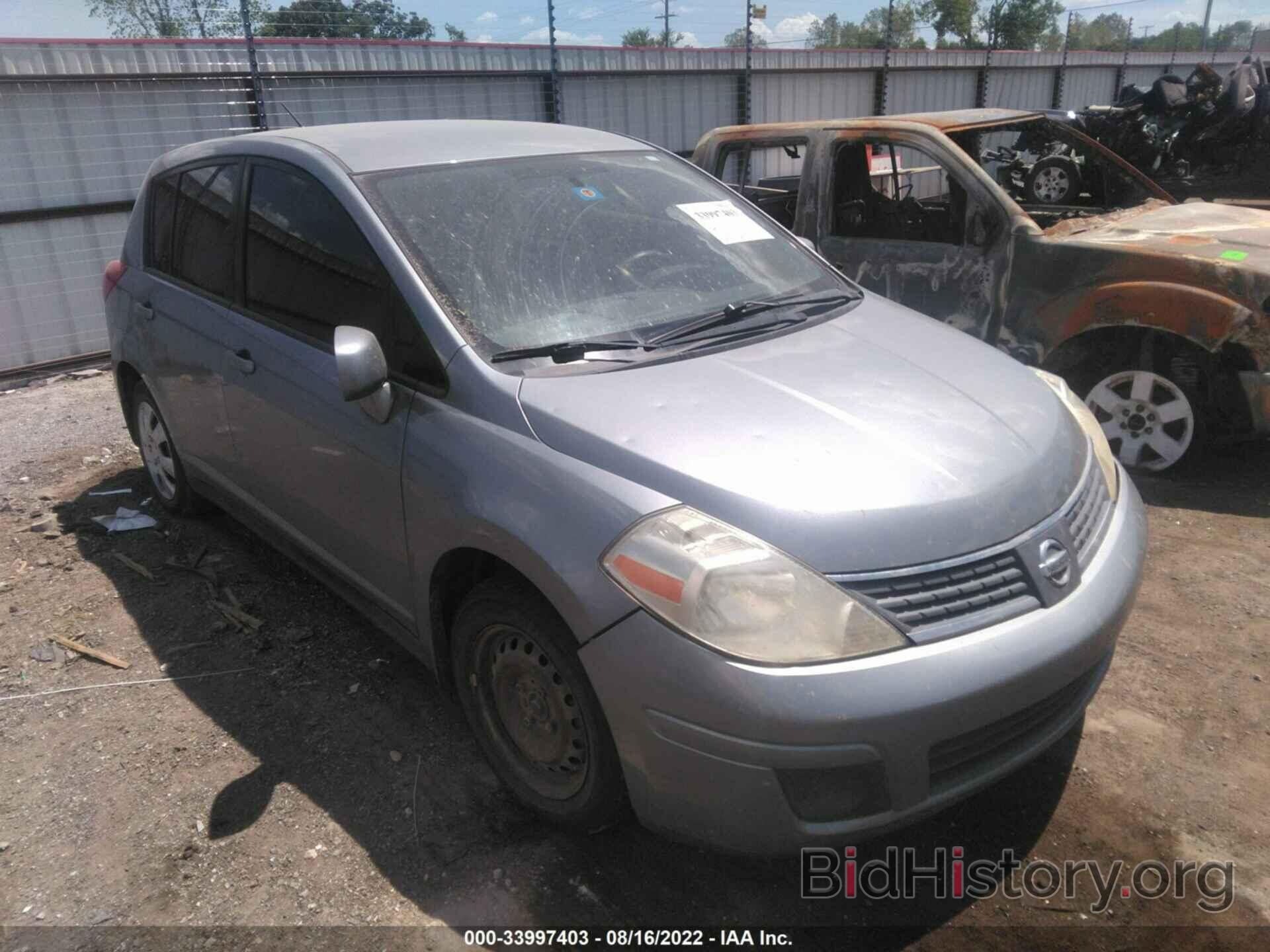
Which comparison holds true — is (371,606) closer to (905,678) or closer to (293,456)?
(293,456)

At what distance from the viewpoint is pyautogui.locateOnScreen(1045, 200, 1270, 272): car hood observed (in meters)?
4.57

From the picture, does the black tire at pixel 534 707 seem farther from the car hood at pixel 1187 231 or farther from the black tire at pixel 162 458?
the car hood at pixel 1187 231

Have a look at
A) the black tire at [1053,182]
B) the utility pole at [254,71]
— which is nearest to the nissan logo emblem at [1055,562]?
the black tire at [1053,182]

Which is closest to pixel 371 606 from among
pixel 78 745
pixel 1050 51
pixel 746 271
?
pixel 78 745

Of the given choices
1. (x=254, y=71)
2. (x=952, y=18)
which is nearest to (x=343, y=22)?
(x=254, y=71)

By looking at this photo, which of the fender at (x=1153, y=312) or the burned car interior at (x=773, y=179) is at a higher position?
the burned car interior at (x=773, y=179)

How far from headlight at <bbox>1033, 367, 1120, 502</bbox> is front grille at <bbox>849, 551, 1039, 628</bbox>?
0.71 m

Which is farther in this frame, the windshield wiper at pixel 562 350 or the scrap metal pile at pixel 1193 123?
the scrap metal pile at pixel 1193 123

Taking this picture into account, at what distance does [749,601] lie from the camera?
2.08 metres

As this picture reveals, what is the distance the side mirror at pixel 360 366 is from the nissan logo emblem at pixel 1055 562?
178cm

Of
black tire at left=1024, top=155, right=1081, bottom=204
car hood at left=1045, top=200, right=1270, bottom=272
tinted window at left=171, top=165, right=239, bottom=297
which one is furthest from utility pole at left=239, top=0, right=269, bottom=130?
car hood at left=1045, top=200, right=1270, bottom=272

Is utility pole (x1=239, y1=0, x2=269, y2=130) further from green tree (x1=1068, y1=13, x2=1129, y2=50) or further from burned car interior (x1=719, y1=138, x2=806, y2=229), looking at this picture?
green tree (x1=1068, y1=13, x2=1129, y2=50)

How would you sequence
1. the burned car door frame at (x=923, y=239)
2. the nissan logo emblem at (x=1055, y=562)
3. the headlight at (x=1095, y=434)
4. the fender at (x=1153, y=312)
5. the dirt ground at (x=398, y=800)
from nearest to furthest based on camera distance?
the nissan logo emblem at (x=1055, y=562)
the dirt ground at (x=398, y=800)
the headlight at (x=1095, y=434)
the fender at (x=1153, y=312)
the burned car door frame at (x=923, y=239)

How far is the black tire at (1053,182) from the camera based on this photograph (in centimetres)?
634
